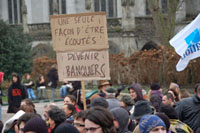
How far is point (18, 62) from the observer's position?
30062 millimetres

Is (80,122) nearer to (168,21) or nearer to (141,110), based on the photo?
(141,110)

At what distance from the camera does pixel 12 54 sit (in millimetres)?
29891

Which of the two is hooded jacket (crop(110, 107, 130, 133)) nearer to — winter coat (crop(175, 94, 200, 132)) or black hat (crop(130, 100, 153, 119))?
black hat (crop(130, 100, 153, 119))

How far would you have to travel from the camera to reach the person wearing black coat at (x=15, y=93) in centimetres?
1404

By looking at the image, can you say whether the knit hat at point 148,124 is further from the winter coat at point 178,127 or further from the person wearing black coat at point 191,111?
the person wearing black coat at point 191,111

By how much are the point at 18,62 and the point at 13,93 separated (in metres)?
16.1

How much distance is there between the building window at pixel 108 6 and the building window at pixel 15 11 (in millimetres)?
6838

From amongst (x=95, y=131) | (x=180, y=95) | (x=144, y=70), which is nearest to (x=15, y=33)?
(x=144, y=70)

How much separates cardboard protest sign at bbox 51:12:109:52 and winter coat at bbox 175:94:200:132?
1558 mm

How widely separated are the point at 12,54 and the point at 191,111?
22402 millimetres

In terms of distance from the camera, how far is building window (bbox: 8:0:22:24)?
4288 centimetres

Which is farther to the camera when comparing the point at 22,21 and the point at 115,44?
the point at 22,21

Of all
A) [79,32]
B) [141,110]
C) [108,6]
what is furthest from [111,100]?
[108,6]

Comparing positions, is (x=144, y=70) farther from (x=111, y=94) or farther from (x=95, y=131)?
(x=95, y=131)
